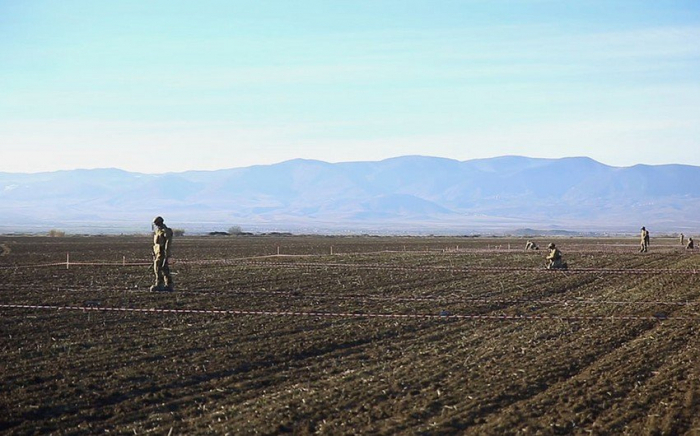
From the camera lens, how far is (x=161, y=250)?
24.4 m

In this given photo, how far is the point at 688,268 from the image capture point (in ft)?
120

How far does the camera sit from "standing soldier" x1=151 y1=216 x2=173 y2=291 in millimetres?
24328

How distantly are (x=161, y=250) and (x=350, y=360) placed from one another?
11234 mm

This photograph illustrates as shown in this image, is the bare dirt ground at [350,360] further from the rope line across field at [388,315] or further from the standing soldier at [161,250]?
the standing soldier at [161,250]

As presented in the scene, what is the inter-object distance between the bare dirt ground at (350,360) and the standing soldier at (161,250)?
2.51ft

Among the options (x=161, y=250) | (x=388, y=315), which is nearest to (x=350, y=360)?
(x=388, y=315)

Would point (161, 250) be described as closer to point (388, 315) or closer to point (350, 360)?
point (388, 315)

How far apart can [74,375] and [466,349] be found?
5.89 meters

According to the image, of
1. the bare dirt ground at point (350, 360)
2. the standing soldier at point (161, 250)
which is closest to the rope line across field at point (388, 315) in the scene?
the bare dirt ground at point (350, 360)

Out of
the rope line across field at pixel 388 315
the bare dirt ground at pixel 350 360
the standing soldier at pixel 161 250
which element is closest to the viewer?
the bare dirt ground at pixel 350 360

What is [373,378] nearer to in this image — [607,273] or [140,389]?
[140,389]

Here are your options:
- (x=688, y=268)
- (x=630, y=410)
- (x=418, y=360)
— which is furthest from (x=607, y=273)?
(x=630, y=410)

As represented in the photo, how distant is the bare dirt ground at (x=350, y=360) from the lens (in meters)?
10.7

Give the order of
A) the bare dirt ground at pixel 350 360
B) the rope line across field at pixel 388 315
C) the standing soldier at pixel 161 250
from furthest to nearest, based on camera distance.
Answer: the standing soldier at pixel 161 250, the rope line across field at pixel 388 315, the bare dirt ground at pixel 350 360
